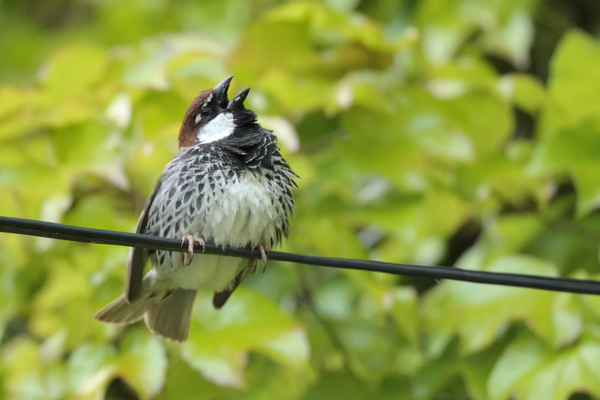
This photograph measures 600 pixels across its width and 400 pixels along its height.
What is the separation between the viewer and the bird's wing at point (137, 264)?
2.49m

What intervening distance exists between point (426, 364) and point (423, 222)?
62 centimetres

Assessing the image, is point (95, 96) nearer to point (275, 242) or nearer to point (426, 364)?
point (275, 242)

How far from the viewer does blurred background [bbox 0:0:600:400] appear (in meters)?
2.48

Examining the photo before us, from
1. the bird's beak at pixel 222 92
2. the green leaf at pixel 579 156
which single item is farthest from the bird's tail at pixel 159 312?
the green leaf at pixel 579 156

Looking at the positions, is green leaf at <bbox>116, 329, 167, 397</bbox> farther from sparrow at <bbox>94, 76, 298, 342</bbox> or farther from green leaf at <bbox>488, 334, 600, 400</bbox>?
green leaf at <bbox>488, 334, 600, 400</bbox>

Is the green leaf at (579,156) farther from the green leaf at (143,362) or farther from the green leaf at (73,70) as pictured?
the green leaf at (73,70)

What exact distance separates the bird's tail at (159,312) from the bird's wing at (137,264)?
0.06 metres

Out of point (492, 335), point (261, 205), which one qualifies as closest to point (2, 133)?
point (261, 205)

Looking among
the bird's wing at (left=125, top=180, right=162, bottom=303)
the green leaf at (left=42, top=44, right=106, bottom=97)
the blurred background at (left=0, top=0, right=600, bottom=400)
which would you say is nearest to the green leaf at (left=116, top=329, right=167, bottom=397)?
the blurred background at (left=0, top=0, right=600, bottom=400)

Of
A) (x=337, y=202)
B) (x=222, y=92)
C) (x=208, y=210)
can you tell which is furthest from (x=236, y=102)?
(x=337, y=202)

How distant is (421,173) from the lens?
309cm

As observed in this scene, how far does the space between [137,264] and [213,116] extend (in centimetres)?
60

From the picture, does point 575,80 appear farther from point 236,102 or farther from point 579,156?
point 236,102

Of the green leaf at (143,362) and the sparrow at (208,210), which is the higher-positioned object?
the sparrow at (208,210)
